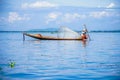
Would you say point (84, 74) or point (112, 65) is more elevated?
point (112, 65)

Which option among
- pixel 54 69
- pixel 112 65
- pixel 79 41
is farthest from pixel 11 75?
pixel 79 41

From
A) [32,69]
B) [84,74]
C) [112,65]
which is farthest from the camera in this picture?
[112,65]

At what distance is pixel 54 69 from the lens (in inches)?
414

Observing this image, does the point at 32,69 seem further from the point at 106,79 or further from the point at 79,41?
the point at 79,41

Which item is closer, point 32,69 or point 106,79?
point 106,79

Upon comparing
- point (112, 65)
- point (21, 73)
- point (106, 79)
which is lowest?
point (106, 79)

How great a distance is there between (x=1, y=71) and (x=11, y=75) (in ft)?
2.74

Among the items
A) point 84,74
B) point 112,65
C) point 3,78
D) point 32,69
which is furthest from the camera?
point 112,65

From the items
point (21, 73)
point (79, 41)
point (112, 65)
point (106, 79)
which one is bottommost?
point (106, 79)

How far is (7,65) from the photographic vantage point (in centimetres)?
1109

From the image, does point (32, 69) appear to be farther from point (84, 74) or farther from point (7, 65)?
point (84, 74)

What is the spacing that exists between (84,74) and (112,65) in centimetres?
225

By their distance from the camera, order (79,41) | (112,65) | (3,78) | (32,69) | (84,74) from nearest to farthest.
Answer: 1. (3,78)
2. (84,74)
3. (32,69)
4. (112,65)
5. (79,41)

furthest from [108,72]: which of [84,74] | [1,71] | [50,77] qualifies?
[1,71]
